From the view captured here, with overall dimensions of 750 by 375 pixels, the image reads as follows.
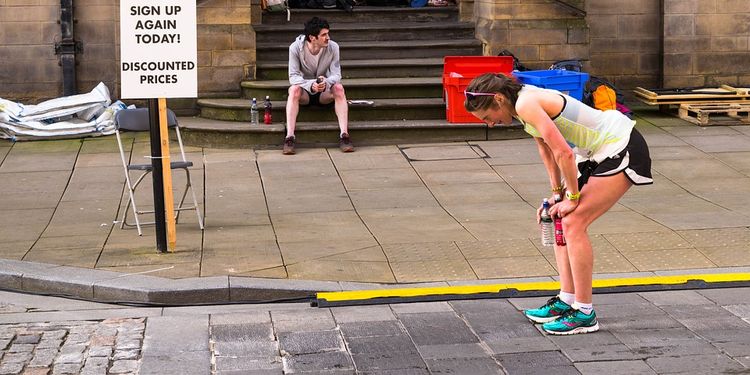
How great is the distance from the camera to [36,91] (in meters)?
15.9

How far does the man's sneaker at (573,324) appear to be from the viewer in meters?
7.27

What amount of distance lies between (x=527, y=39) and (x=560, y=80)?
4.93 ft

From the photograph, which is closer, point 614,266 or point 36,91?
point 614,266

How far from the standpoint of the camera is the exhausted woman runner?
6.99 meters

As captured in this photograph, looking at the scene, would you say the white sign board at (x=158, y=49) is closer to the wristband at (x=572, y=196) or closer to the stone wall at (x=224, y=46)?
the wristband at (x=572, y=196)

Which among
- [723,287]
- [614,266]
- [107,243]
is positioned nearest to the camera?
[723,287]

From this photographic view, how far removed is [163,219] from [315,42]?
15.6ft

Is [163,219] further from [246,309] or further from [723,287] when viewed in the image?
[723,287]

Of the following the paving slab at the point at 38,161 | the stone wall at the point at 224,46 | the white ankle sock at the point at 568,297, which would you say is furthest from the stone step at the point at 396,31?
the white ankle sock at the point at 568,297

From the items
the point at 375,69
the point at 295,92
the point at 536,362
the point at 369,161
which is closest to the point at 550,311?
the point at 536,362

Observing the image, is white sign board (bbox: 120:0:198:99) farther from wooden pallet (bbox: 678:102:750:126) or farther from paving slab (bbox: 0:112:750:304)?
wooden pallet (bbox: 678:102:750:126)

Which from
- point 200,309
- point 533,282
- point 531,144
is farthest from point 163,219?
point 531,144

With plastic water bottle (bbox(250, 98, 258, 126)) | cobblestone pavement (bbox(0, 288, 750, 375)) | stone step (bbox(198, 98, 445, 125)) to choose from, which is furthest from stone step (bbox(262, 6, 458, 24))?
cobblestone pavement (bbox(0, 288, 750, 375))

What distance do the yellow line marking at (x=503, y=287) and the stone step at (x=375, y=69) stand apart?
7.34 metres
